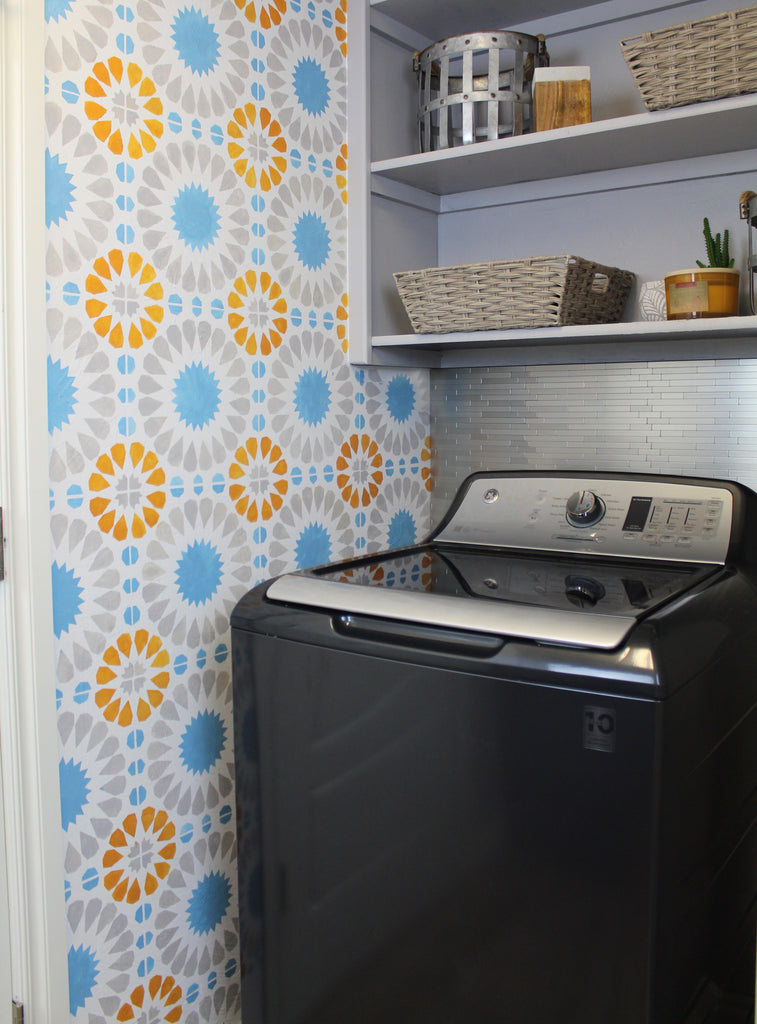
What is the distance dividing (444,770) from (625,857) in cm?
25

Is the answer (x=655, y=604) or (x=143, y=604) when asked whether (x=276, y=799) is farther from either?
(x=655, y=604)

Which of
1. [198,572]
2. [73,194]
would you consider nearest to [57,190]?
[73,194]

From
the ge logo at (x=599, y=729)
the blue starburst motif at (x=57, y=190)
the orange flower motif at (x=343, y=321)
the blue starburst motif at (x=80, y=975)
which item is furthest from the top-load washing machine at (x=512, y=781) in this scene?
the blue starburst motif at (x=57, y=190)

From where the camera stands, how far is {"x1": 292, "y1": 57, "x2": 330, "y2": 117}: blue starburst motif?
1.68 meters

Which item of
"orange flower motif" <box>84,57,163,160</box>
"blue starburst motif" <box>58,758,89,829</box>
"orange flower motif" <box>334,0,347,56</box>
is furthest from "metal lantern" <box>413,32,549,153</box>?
"blue starburst motif" <box>58,758,89,829</box>

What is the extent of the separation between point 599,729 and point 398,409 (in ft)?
3.48

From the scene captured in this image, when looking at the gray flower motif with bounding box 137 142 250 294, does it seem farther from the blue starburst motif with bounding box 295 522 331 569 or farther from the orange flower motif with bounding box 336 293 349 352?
the blue starburst motif with bounding box 295 522 331 569

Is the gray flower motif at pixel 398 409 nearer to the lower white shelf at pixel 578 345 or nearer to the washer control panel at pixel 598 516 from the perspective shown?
the lower white shelf at pixel 578 345

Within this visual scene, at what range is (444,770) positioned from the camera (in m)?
1.20

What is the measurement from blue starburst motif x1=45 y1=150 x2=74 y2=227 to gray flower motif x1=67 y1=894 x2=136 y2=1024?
99cm

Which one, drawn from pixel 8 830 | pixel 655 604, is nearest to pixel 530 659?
pixel 655 604

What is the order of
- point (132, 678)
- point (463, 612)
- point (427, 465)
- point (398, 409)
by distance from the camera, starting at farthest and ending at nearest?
point (427, 465) → point (398, 409) → point (132, 678) → point (463, 612)

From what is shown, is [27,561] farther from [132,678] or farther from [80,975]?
[80,975]

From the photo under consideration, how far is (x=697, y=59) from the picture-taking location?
1.36 meters
